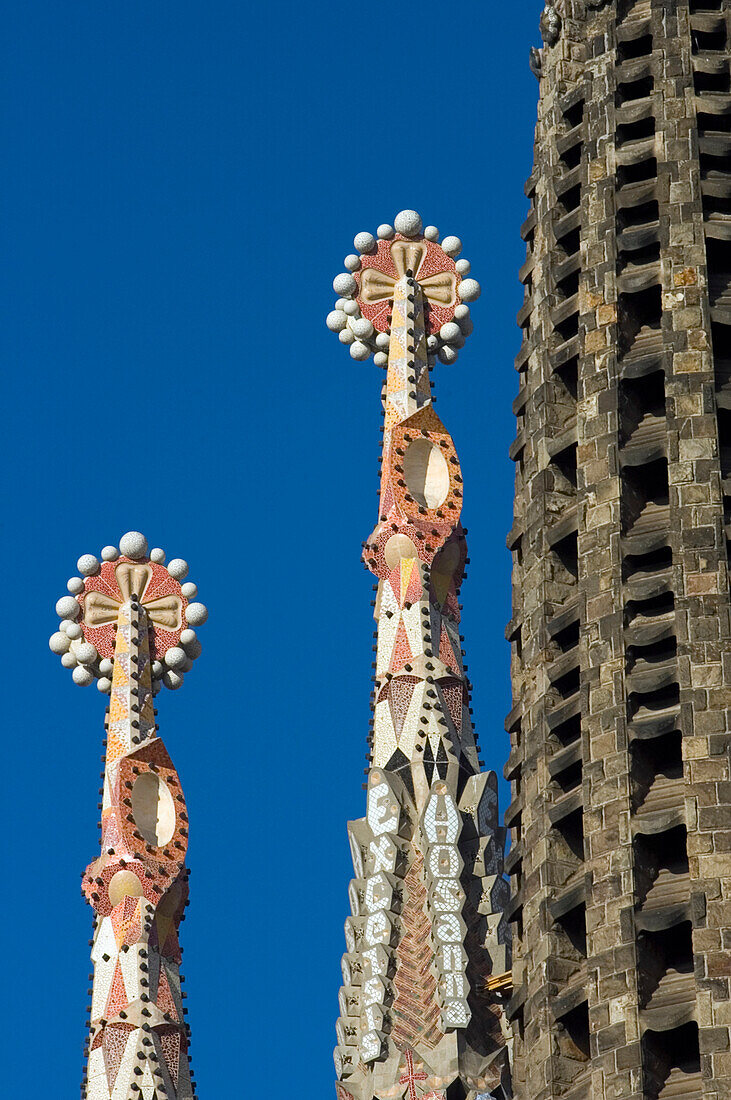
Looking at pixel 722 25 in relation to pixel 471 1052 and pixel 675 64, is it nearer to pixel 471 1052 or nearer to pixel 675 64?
pixel 675 64

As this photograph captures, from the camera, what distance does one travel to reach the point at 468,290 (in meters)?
72.5

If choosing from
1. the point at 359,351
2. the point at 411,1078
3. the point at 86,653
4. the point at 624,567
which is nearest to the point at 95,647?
the point at 86,653

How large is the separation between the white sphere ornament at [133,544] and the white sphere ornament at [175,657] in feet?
6.18

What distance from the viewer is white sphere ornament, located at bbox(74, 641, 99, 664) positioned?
242ft

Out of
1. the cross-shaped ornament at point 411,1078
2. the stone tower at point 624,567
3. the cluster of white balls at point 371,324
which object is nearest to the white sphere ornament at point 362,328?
the cluster of white balls at point 371,324

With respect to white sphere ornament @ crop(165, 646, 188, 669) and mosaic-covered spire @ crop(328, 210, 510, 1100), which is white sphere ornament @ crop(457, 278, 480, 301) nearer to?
mosaic-covered spire @ crop(328, 210, 510, 1100)

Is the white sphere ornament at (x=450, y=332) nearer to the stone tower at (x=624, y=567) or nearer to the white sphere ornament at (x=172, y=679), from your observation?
the white sphere ornament at (x=172, y=679)

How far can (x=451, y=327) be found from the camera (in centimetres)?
7231

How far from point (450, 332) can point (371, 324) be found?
150cm

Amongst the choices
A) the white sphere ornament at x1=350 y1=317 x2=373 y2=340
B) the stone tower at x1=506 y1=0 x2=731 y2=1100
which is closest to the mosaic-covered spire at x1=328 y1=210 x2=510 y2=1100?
the white sphere ornament at x1=350 y1=317 x2=373 y2=340

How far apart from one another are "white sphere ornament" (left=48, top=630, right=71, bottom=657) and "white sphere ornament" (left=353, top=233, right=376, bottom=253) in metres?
8.97

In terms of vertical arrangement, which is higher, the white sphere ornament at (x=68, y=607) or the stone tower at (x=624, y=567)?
the white sphere ornament at (x=68, y=607)

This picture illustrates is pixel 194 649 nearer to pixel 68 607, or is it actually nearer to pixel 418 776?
pixel 68 607

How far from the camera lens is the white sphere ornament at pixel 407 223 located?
7325 centimetres
